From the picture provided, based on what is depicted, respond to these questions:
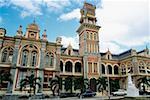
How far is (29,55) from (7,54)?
4.25 metres

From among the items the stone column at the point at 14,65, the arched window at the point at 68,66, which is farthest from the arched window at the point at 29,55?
the arched window at the point at 68,66

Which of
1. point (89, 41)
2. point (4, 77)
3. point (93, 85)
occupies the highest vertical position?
point (89, 41)

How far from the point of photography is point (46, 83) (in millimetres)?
32125

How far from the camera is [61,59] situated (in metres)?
36.9

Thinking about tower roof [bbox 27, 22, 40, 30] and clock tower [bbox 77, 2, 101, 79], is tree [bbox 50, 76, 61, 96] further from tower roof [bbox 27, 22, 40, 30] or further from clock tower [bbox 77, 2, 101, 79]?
tower roof [bbox 27, 22, 40, 30]

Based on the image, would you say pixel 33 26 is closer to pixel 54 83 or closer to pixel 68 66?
pixel 68 66

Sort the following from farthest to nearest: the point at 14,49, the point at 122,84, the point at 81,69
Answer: the point at 122,84
the point at 81,69
the point at 14,49

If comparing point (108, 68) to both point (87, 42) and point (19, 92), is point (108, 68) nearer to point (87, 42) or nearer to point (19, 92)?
point (87, 42)

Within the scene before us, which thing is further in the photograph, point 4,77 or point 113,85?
point 113,85

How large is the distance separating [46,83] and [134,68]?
22.7 meters

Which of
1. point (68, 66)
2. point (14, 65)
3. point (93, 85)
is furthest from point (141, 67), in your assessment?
point (14, 65)

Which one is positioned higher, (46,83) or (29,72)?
(29,72)

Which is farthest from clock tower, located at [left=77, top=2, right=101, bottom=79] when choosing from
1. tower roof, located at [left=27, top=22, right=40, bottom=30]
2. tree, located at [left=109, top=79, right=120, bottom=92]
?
tower roof, located at [left=27, top=22, right=40, bottom=30]

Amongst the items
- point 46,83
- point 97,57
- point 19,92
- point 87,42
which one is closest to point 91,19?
point 87,42
